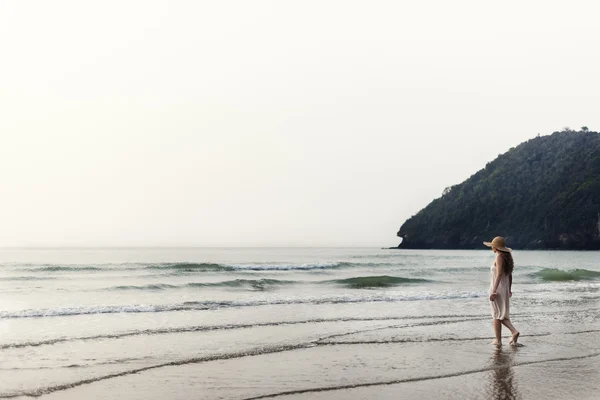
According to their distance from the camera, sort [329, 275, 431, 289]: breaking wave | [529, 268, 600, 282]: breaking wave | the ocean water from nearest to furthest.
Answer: the ocean water < [329, 275, 431, 289]: breaking wave < [529, 268, 600, 282]: breaking wave

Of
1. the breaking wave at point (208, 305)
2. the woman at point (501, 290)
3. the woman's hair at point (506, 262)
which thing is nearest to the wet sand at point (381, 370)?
the woman at point (501, 290)

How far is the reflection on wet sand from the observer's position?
628 cm

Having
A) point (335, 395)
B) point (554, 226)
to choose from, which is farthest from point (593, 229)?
point (335, 395)

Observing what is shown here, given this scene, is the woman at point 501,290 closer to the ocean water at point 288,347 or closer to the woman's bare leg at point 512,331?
the woman's bare leg at point 512,331

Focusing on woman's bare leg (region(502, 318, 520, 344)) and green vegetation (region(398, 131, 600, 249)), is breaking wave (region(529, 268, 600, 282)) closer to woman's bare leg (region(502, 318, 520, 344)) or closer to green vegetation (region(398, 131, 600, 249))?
woman's bare leg (region(502, 318, 520, 344))

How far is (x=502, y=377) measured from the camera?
23.4 feet

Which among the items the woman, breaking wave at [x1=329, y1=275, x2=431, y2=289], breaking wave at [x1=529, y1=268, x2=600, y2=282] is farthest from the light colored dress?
breaking wave at [x1=529, y1=268, x2=600, y2=282]

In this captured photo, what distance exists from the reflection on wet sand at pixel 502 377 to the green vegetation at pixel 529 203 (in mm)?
106368

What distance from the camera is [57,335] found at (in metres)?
10.6

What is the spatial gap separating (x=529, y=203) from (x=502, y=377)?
120 metres

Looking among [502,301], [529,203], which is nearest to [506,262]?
[502,301]

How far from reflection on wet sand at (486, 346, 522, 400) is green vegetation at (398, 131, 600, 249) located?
10637 centimetres

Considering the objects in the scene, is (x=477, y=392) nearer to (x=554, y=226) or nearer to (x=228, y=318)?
(x=228, y=318)

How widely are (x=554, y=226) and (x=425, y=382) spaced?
374 feet
